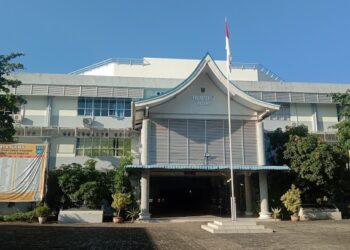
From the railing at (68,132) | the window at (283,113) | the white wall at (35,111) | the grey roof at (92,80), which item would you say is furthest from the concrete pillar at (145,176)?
the window at (283,113)

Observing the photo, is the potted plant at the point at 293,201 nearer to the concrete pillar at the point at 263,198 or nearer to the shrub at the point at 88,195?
the concrete pillar at the point at 263,198

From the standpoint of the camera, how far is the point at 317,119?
28125 millimetres

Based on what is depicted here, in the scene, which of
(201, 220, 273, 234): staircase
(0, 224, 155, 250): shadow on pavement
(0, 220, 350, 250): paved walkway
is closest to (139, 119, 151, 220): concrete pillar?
(0, 220, 350, 250): paved walkway

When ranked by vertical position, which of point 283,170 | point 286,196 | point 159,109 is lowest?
point 286,196

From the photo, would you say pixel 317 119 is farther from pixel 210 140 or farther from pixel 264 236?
pixel 264 236

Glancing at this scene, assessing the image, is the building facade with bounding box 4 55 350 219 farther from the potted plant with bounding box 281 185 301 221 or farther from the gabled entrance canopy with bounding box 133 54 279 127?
the potted plant with bounding box 281 185 301 221

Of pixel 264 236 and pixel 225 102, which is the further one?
pixel 225 102

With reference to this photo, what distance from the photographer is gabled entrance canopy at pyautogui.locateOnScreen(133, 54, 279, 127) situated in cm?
2035

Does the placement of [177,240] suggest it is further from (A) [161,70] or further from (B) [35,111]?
(A) [161,70]

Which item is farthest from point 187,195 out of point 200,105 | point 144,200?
point 200,105

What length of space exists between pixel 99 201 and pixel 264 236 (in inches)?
414

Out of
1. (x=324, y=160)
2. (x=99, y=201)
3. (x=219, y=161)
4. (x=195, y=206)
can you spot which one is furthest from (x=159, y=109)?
(x=195, y=206)

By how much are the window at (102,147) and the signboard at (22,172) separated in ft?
15.3

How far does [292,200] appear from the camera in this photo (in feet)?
65.6
